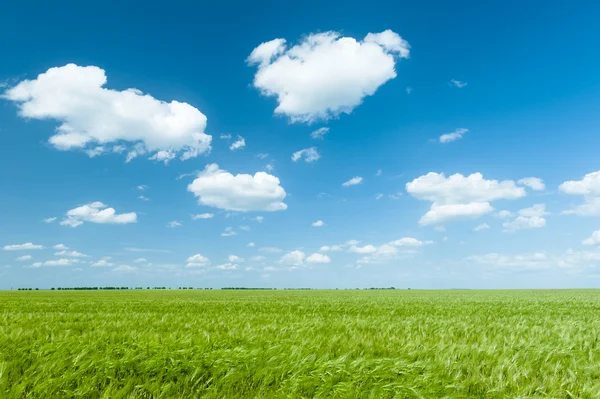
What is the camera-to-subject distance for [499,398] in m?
4.52

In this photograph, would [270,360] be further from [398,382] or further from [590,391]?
[590,391]

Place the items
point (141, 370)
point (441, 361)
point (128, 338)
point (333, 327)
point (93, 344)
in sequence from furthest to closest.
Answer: point (333, 327)
point (128, 338)
point (93, 344)
point (441, 361)
point (141, 370)

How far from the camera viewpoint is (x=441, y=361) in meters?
5.47

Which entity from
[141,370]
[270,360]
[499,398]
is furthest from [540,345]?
[141,370]

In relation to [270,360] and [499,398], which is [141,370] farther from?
[499,398]

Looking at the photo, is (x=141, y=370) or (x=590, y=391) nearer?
(x=590, y=391)

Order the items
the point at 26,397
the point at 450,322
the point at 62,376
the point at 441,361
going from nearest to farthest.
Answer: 1. the point at 26,397
2. the point at 62,376
3. the point at 441,361
4. the point at 450,322

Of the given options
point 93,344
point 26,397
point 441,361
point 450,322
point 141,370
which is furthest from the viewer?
point 450,322

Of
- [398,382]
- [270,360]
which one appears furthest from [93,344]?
[398,382]

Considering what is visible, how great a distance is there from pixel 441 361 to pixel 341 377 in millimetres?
1602

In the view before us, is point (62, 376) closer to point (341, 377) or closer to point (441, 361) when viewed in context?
point (341, 377)

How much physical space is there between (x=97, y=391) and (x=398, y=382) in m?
3.58

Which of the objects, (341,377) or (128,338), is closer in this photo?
(341,377)

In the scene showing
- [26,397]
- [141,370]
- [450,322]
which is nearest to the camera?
[26,397]
